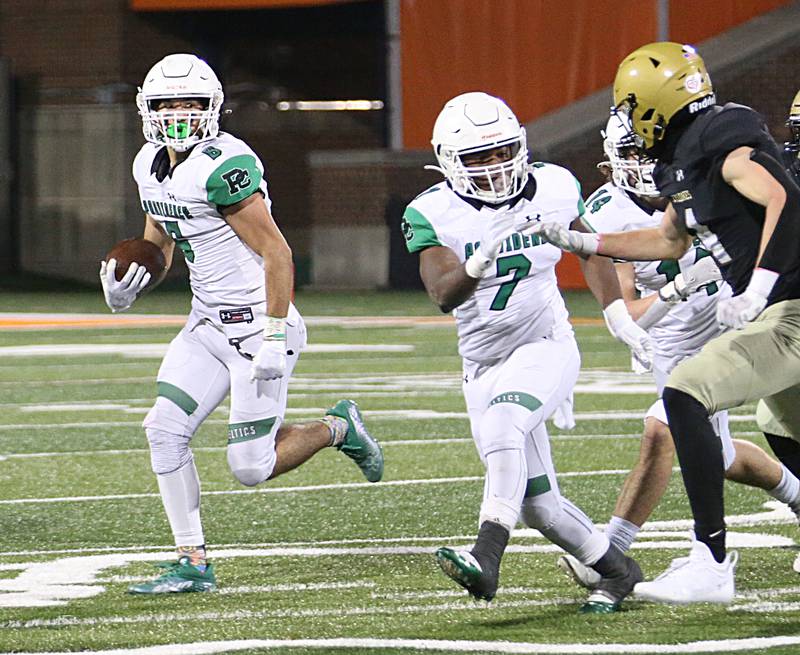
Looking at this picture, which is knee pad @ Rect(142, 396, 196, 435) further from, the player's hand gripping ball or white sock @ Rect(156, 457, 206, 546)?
the player's hand gripping ball

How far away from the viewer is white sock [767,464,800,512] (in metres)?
6.17

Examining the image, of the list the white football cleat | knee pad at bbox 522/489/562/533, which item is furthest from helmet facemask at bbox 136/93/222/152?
the white football cleat

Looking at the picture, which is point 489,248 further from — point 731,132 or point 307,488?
point 307,488

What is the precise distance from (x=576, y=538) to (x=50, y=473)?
3.99 metres

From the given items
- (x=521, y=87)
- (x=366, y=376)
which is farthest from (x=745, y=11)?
(x=366, y=376)

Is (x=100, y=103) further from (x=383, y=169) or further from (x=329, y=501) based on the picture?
(x=329, y=501)

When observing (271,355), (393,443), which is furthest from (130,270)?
(393,443)

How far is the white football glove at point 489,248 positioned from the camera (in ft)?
16.3

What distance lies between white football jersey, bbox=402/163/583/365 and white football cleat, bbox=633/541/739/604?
87cm

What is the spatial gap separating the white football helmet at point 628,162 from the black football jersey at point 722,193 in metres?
0.96

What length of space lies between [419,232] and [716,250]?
0.88 metres

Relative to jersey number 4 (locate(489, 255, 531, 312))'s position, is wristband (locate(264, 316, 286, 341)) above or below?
below

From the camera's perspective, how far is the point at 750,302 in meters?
4.79

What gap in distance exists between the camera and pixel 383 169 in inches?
950
